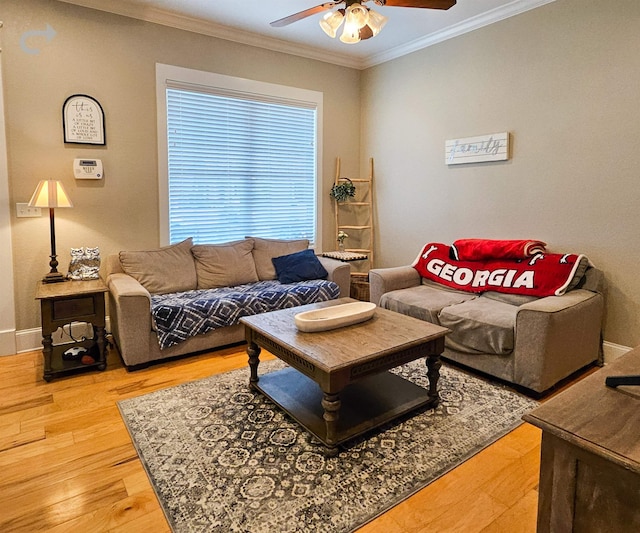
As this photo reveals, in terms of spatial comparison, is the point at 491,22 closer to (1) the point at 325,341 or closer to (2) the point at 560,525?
(1) the point at 325,341

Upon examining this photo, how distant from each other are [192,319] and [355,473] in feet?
5.79

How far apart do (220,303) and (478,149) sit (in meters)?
2.66

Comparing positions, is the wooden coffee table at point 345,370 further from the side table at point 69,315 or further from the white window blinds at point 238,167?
the white window blinds at point 238,167

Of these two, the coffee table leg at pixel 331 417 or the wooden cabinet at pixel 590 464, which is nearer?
the wooden cabinet at pixel 590 464

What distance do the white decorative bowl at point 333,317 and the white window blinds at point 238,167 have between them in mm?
2030

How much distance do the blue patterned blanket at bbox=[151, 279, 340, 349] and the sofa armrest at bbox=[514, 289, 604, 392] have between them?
5.68ft

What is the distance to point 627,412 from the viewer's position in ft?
3.25

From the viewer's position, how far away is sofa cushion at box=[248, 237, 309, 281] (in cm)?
418

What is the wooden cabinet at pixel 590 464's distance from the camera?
0.85 metres

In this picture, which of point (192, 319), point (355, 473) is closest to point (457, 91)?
point (192, 319)

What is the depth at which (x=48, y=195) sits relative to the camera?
3.11 meters

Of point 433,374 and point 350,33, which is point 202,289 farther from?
point 350,33

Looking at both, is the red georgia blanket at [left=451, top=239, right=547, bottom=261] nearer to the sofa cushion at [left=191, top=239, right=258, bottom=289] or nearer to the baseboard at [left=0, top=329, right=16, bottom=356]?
the sofa cushion at [left=191, top=239, right=258, bottom=289]

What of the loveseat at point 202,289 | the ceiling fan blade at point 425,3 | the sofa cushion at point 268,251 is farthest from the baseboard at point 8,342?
the ceiling fan blade at point 425,3
